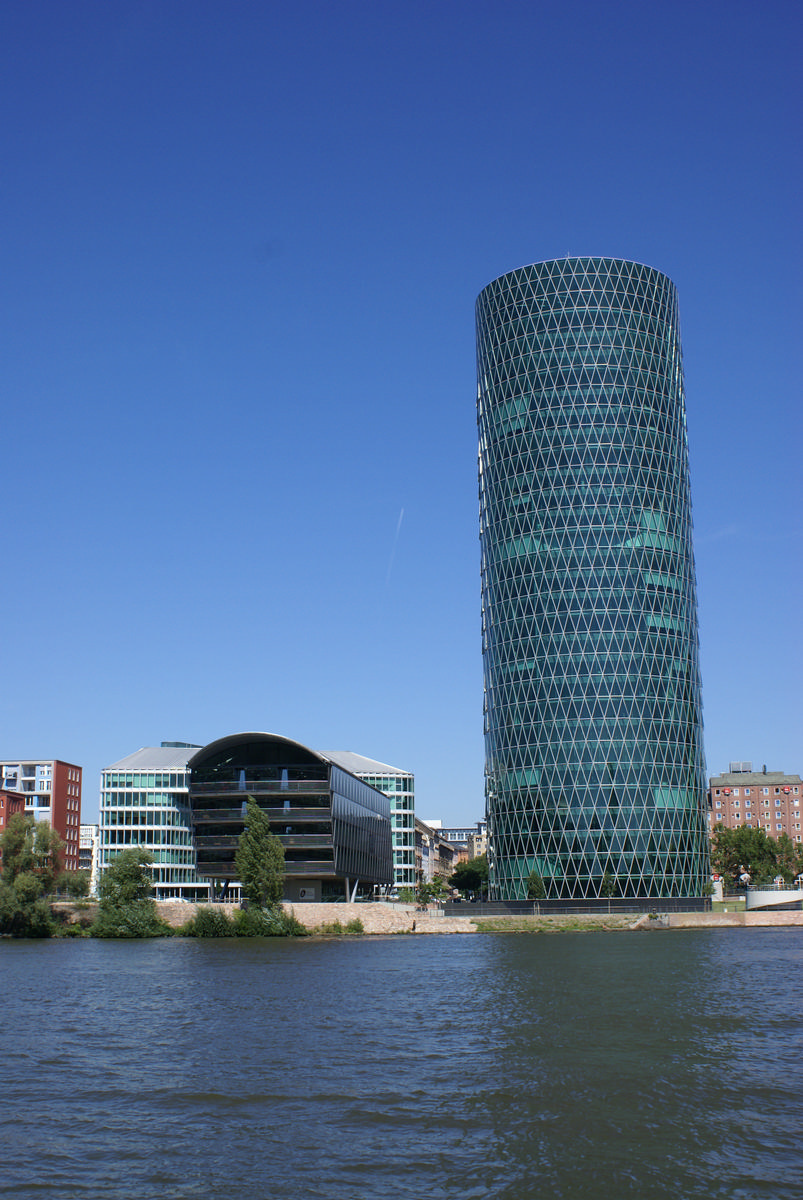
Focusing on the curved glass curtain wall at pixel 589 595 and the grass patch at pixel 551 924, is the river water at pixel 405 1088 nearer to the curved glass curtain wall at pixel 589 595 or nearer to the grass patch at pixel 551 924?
the grass patch at pixel 551 924

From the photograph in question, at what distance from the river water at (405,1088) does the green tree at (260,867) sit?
183 feet

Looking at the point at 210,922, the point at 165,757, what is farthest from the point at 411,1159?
the point at 165,757

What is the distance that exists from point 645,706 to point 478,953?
8960 cm

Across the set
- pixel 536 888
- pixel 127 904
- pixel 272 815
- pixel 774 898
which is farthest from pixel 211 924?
pixel 774 898

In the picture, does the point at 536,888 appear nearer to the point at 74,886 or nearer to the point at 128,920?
the point at 74,886

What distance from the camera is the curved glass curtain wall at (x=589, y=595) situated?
172250 mm

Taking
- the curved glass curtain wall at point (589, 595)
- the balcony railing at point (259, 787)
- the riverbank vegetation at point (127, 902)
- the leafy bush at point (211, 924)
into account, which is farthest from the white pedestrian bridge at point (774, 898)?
the leafy bush at point (211, 924)

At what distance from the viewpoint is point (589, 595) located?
175 m

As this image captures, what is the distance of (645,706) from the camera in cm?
17375

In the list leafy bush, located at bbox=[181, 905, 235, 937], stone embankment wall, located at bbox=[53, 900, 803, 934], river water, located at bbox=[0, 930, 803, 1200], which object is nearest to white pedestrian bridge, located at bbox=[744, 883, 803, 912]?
stone embankment wall, located at bbox=[53, 900, 803, 934]

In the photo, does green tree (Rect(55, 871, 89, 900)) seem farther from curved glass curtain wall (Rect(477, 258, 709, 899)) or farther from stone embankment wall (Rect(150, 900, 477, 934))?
curved glass curtain wall (Rect(477, 258, 709, 899))

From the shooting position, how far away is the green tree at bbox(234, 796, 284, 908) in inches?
4729

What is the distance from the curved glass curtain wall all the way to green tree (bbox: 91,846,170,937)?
72.5 m

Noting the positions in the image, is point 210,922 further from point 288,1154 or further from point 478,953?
point 288,1154
